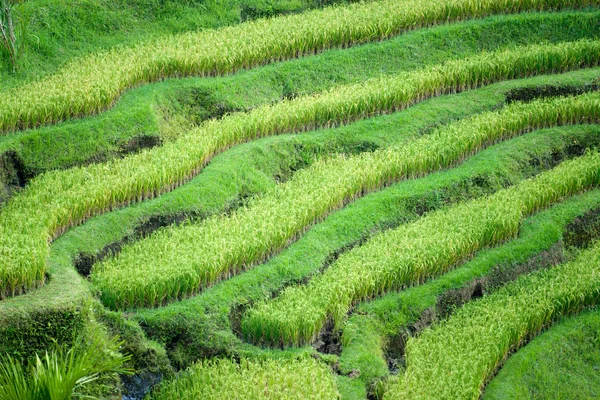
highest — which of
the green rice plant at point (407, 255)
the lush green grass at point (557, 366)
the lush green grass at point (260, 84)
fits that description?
the lush green grass at point (260, 84)

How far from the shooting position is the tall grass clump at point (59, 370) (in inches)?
346

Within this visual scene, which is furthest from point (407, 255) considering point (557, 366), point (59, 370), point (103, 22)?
point (103, 22)

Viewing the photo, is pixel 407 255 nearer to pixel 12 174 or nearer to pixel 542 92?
pixel 12 174

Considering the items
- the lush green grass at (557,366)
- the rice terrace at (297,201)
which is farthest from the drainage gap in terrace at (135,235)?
the lush green grass at (557,366)

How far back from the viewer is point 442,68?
1639 cm

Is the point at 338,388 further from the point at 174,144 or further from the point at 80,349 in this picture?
the point at 174,144

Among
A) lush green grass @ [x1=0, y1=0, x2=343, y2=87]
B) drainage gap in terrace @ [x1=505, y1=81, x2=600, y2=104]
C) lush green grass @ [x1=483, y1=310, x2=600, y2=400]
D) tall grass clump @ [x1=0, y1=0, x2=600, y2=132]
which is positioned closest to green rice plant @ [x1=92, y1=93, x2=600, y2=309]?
drainage gap in terrace @ [x1=505, y1=81, x2=600, y2=104]

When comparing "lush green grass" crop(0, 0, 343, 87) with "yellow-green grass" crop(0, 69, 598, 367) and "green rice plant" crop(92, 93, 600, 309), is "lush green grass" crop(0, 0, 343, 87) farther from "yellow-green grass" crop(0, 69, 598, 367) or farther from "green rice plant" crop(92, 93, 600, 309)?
"green rice plant" crop(92, 93, 600, 309)

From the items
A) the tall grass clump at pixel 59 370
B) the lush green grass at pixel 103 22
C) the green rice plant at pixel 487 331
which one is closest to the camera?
the tall grass clump at pixel 59 370

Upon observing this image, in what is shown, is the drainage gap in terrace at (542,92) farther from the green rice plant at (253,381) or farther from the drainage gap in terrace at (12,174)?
the drainage gap in terrace at (12,174)

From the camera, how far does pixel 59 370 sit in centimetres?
898

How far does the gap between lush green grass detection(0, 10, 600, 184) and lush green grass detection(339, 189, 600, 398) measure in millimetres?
4607

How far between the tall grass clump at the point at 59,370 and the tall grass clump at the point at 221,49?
477 cm

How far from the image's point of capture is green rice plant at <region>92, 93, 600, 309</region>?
10.8 metres
